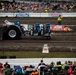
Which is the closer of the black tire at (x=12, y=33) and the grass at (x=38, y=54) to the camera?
the grass at (x=38, y=54)

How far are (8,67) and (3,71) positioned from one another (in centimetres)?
45

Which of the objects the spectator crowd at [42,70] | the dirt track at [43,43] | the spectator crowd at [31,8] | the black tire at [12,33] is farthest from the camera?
the spectator crowd at [31,8]

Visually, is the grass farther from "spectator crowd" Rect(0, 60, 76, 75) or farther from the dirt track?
"spectator crowd" Rect(0, 60, 76, 75)

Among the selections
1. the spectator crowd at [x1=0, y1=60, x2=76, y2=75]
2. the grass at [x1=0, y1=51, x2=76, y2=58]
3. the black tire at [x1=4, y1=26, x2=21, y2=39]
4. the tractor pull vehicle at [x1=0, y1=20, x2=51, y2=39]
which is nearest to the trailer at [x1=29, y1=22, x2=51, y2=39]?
the tractor pull vehicle at [x1=0, y1=20, x2=51, y2=39]

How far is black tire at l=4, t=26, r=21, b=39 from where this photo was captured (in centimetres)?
2259

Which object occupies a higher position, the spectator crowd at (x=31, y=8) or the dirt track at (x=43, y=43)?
the spectator crowd at (x=31, y=8)

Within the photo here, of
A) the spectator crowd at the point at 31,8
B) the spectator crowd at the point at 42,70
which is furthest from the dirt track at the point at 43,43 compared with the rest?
the spectator crowd at the point at 31,8

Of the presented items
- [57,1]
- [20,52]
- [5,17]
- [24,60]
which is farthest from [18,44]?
[57,1]

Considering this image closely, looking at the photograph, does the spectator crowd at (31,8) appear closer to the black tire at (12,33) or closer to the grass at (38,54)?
the black tire at (12,33)

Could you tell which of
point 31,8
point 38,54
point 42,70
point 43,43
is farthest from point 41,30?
point 31,8

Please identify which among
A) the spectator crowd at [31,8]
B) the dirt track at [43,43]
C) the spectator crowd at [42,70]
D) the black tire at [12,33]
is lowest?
the spectator crowd at [42,70]

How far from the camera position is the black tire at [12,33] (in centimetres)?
2259

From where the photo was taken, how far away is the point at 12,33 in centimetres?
2283

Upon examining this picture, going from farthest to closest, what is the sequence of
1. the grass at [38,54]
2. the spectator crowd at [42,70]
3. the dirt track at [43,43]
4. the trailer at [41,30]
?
the trailer at [41,30]
the dirt track at [43,43]
the grass at [38,54]
the spectator crowd at [42,70]
